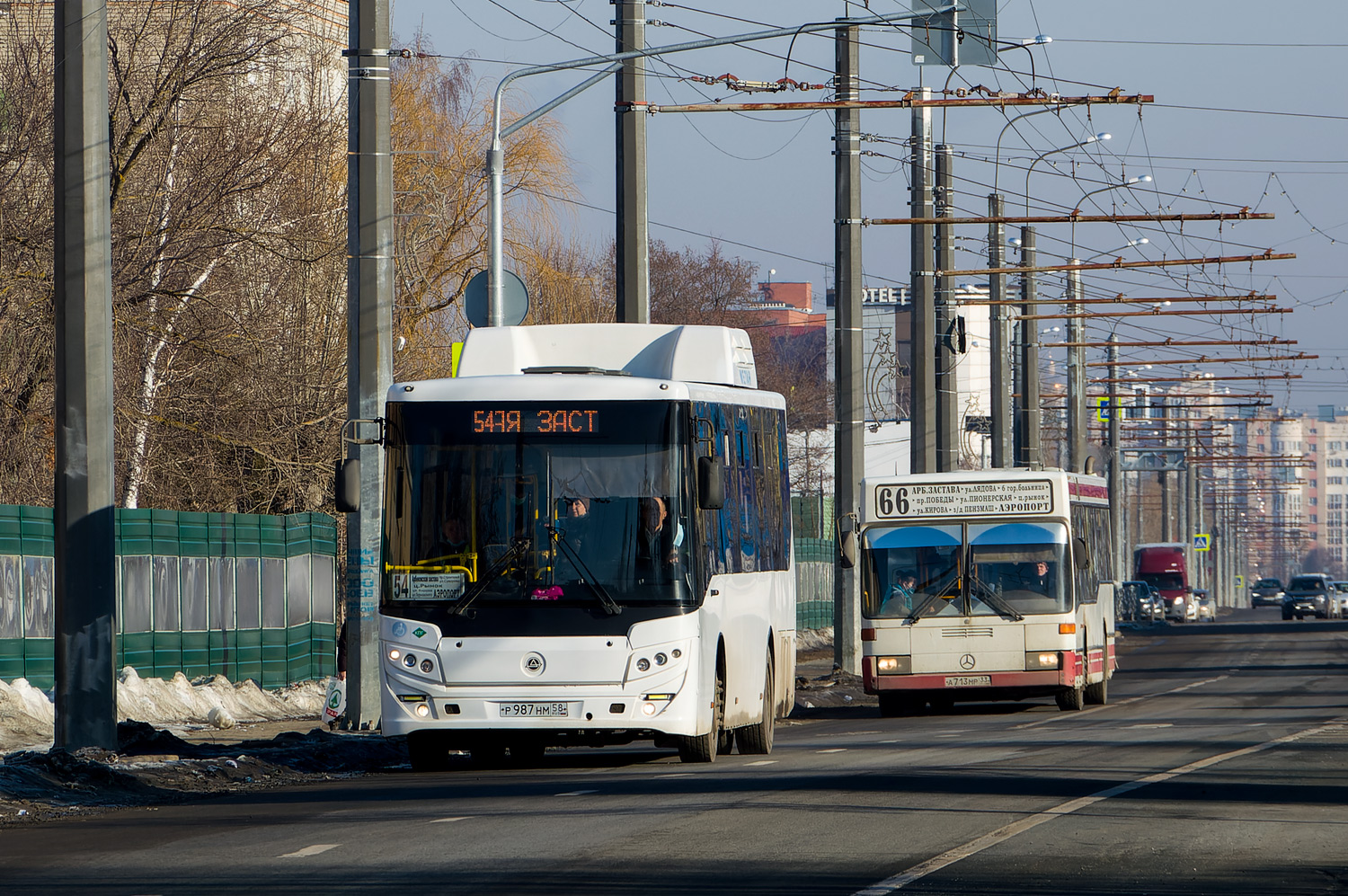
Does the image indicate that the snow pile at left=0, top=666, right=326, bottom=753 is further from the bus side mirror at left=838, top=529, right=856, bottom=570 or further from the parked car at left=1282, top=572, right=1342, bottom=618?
the parked car at left=1282, top=572, right=1342, bottom=618

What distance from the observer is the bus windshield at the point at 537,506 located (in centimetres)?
1515

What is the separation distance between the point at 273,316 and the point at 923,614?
34.1 ft

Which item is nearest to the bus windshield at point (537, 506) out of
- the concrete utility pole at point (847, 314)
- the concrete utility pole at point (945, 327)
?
the concrete utility pole at point (847, 314)

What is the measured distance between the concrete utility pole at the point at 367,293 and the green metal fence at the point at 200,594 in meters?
4.09

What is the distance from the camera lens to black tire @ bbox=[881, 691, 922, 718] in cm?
2558

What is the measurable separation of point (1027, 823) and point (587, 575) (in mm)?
4459

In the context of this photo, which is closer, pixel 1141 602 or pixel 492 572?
pixel 492 572

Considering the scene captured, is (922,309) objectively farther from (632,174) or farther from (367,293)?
(367,293)

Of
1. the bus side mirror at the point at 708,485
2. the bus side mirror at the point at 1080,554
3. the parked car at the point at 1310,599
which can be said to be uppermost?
the bus side mirror at the point at 708,485

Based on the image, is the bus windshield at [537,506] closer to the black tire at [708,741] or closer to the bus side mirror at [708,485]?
the bus side mirror at [708,485]

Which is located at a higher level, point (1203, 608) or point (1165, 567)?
point (1165, 567)

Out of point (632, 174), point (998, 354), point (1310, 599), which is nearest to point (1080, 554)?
point (632, 174)

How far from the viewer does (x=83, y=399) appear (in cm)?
1550

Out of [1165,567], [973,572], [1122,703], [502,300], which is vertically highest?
[502,300]
